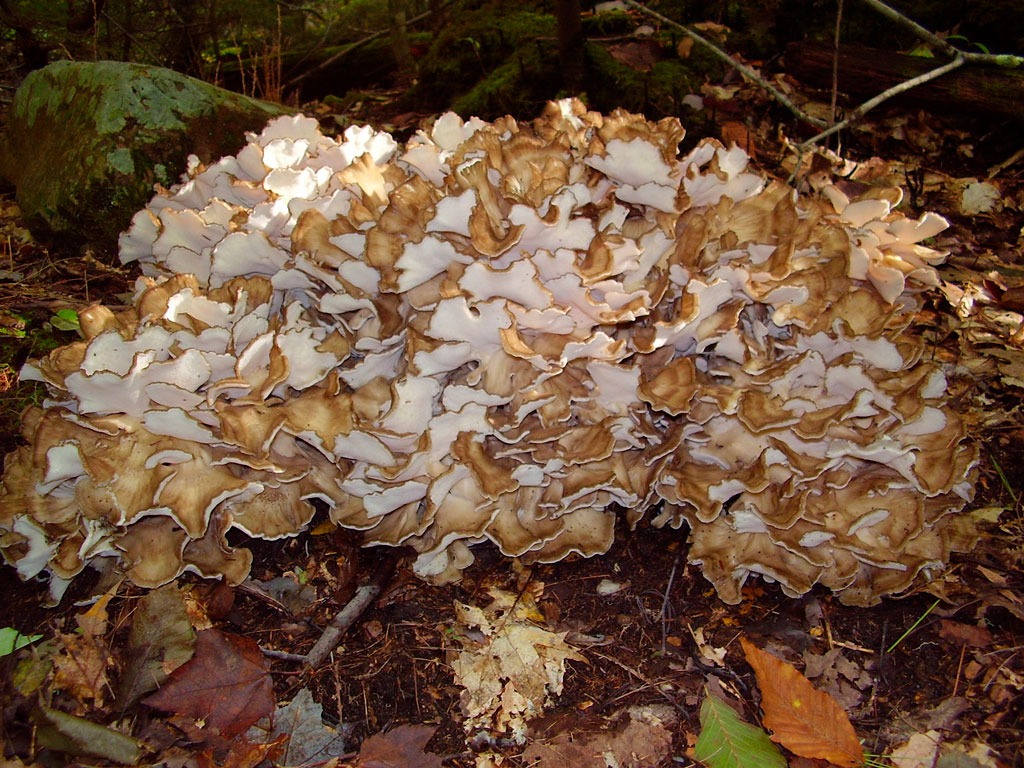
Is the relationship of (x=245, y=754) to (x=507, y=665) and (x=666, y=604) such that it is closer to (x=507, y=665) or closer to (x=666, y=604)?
(x=507, y=665)

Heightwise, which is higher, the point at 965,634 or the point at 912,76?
the point at 912,76

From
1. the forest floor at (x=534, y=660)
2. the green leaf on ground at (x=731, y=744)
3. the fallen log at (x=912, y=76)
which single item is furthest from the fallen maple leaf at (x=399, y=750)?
the fallen log at (x=912, y=76)

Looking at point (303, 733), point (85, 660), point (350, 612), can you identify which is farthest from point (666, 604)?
point (85, 660)

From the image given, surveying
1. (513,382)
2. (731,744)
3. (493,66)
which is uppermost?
(493,66)

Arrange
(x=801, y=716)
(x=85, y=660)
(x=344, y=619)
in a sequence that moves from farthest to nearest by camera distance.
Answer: (x=344, y=619) → (x=85, y=660) → (x=801, y=716)

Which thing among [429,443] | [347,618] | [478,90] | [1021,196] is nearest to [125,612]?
[347,618]

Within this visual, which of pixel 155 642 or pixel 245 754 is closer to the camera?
pixel 245 754

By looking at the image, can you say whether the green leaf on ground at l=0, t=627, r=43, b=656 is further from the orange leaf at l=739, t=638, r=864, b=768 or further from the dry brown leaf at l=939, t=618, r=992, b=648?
the dry brown leaf at l=939, t=618, r=992, b=648

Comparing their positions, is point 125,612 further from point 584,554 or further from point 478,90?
point 478,90

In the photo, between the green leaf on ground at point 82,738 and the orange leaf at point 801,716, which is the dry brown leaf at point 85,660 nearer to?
the green leaf on ground at point 82,738
